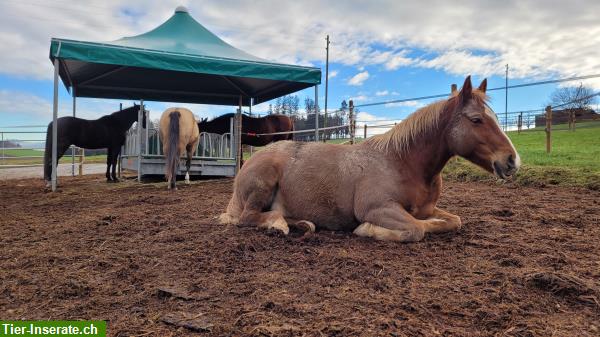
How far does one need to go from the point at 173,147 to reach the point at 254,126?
17.7 ft

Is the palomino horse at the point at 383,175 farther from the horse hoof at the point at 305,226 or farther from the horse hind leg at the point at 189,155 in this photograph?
the horse hind leg at the point at 189,155

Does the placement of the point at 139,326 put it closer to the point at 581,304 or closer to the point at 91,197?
the point at 581,304

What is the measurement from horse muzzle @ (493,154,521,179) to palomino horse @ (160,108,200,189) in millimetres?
6047

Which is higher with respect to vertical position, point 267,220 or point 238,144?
point 238,144

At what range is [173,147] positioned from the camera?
7281 millimetres

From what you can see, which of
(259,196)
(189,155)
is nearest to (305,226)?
(259,196)

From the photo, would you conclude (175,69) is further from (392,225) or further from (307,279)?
(307,279)

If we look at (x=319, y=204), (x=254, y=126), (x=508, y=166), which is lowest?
(x=319, y=204)

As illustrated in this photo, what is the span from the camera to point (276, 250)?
280 cm

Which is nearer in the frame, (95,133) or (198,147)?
(95,133)

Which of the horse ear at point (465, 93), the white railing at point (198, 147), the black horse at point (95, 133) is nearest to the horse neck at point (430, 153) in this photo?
the horse ear at point (465, 93)

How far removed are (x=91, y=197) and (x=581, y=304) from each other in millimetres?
7193

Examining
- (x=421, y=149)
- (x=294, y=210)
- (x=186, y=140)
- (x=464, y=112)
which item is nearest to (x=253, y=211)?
(x=294, y=210)

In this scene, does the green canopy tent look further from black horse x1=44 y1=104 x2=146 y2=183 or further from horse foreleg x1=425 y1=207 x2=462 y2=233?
horse foreleg x1=425 y1=207 x2=462 y2=233
